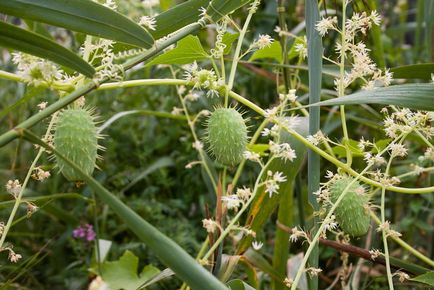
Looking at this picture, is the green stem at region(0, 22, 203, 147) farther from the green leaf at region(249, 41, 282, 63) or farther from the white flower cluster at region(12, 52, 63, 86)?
the green leaf at region(249, 41, 282, 63)

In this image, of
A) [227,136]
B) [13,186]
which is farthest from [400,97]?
[13,186]

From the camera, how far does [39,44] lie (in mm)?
845

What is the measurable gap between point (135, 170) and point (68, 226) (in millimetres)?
289

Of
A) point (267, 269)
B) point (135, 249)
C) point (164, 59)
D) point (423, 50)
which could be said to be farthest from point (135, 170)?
point (423, 50)

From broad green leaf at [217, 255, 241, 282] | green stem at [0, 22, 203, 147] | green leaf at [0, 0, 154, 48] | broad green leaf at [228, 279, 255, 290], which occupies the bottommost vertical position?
broad green leaf at [217, 255, 241, 282]

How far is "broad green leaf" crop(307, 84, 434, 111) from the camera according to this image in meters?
1.00

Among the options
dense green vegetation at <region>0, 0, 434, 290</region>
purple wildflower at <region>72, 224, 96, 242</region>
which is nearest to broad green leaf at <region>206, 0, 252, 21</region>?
dense green vegetation at <region>0, 0, 434, 290</region>

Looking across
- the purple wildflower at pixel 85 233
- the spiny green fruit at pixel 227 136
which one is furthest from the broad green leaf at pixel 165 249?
the purple wildflower at pixel 85 233

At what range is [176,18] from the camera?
1.11 m

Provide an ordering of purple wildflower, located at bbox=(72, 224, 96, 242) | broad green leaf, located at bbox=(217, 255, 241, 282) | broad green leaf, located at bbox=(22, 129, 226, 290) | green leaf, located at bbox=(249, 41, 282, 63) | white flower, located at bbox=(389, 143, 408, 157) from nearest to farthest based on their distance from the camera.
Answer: broad green leaf, located at bbox=(22, 129, 226, 290) → white flower, located at bbox=(389, 143, 408, 157) → broad green leaf, located at bbox=(217, 255, 241, 282) → green leaf, located at bbox=(249, 41, 282, 63) → purple wildflower, located at bbox=(72, 224, 96, 242)

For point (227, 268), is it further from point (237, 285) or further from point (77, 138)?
point (77, 138)

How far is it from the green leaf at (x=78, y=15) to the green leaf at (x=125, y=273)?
783 millimetres

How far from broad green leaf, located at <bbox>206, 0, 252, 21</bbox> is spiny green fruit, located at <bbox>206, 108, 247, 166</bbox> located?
15 cm

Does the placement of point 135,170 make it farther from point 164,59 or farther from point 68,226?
point 164,59
